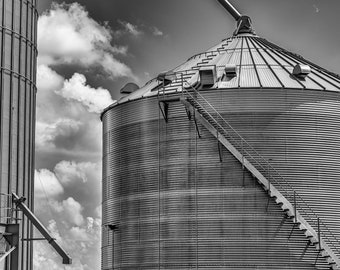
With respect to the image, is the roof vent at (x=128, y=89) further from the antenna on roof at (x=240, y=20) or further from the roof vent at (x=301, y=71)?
the roof vent at (x=301, y=71)

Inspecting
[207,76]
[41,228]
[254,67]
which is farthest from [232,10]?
[41,228]

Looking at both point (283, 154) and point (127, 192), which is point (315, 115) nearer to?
point (283, 154)

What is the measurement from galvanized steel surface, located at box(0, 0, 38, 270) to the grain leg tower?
6.04m

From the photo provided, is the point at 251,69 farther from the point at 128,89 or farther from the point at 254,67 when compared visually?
the point at 128,89

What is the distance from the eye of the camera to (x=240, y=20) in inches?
2211

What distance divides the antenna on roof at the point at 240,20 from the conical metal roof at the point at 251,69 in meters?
0.65

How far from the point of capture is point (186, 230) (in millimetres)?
43906

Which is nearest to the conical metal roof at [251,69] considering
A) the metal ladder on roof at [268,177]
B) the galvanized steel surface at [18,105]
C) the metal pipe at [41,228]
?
the metal ladder on roof at [268,177]

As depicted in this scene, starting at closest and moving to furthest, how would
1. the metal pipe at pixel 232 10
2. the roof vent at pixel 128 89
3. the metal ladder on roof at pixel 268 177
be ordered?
the metal ladder on roof at pixel 268 177 → the roof vent at pixel 128 89 → the metal pipe at pixel 232 10

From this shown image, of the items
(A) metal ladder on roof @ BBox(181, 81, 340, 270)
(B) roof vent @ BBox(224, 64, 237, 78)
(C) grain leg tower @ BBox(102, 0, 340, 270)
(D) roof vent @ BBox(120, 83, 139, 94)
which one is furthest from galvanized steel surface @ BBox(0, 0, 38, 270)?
(B) roof vent @ BBox(224, 64, 237, 78)

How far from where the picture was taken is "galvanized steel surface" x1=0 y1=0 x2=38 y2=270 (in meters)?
44.9

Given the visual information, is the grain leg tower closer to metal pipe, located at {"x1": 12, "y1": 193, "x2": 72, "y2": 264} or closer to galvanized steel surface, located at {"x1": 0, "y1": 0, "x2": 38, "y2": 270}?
metal pipe, located at {"x1": 12, "y1": 193, "x2": 72, "y2": 264}

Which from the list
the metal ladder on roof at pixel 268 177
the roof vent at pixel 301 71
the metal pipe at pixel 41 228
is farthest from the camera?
the roof vent at pixel 301 71

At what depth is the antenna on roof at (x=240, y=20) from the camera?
55.8 m
